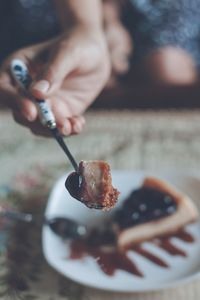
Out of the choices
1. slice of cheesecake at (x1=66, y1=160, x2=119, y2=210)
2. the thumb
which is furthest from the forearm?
slice of cheesecake at (x1=66, y1=160, x2=119, y2=210)

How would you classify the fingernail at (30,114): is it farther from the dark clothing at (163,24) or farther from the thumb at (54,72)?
the dark clothing at (163,24)

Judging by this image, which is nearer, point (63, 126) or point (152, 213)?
point (63, 126)

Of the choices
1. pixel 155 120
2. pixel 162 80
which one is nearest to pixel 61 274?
pixel 155 120

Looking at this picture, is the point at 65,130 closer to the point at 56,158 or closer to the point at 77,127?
the point at 77,127

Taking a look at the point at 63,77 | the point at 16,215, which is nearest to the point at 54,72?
the point at 63,77

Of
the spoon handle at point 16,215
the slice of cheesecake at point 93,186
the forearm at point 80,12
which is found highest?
the slice of cheesecake at point 93,186

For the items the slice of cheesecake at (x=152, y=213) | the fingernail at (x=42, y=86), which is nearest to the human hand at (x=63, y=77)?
the fingernail at (x=42, y=86)
